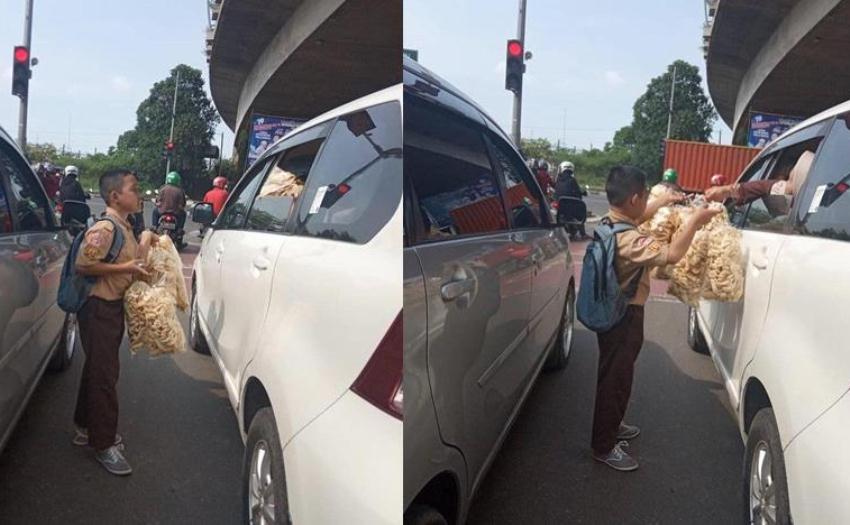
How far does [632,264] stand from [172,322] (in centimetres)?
114

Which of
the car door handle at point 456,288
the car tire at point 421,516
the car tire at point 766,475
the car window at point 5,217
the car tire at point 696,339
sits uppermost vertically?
the car window at point 5,217

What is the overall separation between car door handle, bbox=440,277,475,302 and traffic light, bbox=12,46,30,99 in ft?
2.55

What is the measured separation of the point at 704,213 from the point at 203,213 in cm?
82

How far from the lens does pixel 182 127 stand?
3.44 ft

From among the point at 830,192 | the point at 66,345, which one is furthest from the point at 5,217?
the point at 830,192

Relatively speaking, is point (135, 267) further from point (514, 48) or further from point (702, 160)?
point (702, 160)

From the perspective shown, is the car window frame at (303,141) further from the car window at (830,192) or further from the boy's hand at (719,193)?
the car window at (830,192)

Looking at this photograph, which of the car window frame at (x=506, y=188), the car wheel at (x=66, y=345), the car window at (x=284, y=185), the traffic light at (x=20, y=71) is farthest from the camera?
the car wheel at (x=66, y=345)

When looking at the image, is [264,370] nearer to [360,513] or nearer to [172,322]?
[360,513]

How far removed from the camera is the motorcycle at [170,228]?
1.25 metres

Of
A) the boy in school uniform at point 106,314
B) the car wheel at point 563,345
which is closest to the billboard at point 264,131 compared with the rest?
the boy in school uniform at point 106,314

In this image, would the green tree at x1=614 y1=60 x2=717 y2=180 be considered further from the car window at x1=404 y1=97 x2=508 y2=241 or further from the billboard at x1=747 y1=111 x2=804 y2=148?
the car window at x1=404 y1=97 x2=508 y2=241

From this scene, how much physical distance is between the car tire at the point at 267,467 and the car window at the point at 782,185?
35.3 inches

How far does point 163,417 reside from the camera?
1466mm
